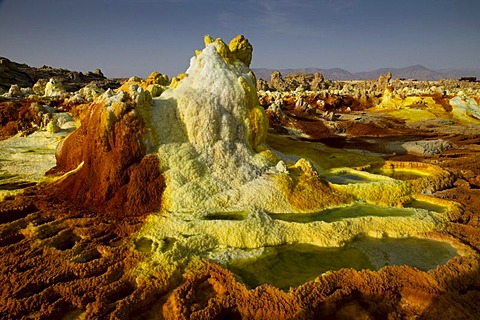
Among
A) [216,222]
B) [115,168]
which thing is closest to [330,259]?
[216,222]

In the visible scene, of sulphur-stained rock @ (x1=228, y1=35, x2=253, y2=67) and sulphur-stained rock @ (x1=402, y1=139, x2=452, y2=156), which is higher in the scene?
sulphur-stained rock @ (x1=228, y1=35, x2=253, y2=67)

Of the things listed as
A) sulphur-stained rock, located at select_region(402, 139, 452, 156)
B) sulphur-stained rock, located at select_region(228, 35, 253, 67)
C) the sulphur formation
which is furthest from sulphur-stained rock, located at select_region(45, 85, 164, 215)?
sulphur-stained rock, located at select_region(402, 139, 452, 156)

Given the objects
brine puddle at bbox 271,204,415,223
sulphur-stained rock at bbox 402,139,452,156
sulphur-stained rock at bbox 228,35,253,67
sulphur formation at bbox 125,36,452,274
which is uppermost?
sulphur-stained rock at bbox 228,35,253,67

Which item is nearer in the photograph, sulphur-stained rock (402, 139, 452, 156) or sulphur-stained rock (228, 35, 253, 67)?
sulphur-stained rock (228, 35, 253, 67)

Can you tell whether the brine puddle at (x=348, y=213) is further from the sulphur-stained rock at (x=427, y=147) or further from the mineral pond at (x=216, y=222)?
the sulphur-stained rock at (x=427, y=147)

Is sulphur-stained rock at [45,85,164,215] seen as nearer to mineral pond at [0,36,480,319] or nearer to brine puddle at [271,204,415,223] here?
mineral pond at [0,36,480,319]

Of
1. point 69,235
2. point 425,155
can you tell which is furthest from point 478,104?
point 69,235

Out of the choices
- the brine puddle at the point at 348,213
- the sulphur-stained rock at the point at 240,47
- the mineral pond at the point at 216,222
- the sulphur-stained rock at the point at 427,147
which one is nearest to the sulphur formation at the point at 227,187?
the mineral pond at the point at 216,222
